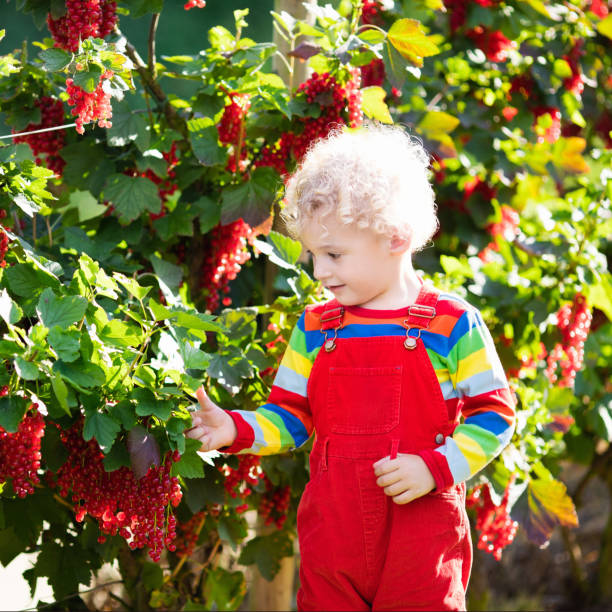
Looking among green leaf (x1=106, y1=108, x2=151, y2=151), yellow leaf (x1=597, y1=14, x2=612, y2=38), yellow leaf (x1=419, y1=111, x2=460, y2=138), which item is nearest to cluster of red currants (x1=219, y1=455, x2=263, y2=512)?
green leaf (x1=106, y1=108, x2=151, y2=151)

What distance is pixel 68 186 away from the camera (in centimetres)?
217

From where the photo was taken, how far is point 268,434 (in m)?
1.58

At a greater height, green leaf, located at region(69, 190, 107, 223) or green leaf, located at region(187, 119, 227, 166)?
green leaf, located at region(187, 119, 227, 166)

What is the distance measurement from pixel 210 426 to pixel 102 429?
211 millimetres

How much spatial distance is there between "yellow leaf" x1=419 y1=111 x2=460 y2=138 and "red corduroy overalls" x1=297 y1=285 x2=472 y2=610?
121cm

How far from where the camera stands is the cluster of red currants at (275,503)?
2.20 meters

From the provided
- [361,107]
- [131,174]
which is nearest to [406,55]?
[361,107]

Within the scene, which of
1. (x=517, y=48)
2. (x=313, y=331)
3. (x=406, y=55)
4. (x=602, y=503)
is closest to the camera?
(x=313, y=331)

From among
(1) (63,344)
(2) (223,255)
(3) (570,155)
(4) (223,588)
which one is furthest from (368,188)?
(3) (570,155)

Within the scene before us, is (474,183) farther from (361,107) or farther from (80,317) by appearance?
(80,317)

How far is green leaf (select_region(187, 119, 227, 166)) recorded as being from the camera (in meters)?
2.03

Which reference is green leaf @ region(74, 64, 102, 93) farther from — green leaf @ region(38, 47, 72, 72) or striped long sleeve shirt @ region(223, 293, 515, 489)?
striped long sleeve shirt @ region(223, 293, 515, 489)

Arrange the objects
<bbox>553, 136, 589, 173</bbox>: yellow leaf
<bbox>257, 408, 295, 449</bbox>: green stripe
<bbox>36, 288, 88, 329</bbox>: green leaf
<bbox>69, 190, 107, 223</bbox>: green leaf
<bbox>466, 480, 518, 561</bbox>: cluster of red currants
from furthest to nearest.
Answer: <bbox>553, 136, 589, 173</bbox>: yellow leaf < <bbox>69, 190, 107, 223</bbox>: green leaf < <bbox>466, 480, 518, 561</bbox>: cluster of red currants < <bbox>257, 408, 295, 449</bbox>: green stripe < <bbox>36, 288, 88, 329</bbox>: green leaf

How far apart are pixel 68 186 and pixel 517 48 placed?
161 centimetres
